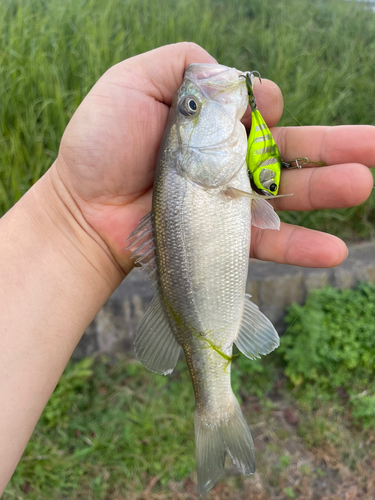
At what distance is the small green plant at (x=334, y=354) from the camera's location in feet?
9.55

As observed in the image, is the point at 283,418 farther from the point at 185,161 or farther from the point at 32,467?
the point at 185,161

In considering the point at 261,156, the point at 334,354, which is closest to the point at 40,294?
the point at 261,156

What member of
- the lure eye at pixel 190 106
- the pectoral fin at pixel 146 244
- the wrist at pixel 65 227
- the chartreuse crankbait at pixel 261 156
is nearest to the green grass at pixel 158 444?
the wrist at pixel 65 227

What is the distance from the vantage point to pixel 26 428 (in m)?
1.80

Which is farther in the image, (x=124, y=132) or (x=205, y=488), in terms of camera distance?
(x=124, y=132)

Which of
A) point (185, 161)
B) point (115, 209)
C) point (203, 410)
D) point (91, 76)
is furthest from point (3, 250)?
point (91, 76)

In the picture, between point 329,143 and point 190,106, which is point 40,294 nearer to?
point 190,106

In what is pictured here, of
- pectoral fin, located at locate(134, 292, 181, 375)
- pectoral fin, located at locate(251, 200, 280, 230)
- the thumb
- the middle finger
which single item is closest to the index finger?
the middle finger

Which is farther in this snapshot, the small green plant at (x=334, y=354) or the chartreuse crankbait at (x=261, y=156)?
the small green plant at (x=334, y=354)

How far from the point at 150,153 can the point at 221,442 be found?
1.67 metres

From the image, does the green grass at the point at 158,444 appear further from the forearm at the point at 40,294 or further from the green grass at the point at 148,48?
the green grass at the point at 148,48

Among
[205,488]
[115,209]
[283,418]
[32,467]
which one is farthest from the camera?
[283,418]

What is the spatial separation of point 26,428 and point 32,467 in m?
1.05

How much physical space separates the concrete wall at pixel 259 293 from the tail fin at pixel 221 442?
134cm
